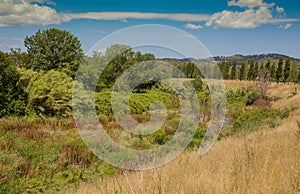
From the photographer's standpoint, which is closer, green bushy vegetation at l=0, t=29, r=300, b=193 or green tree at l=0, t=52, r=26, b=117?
green bushy vegetation at l=0, t=29, r=300, b=193

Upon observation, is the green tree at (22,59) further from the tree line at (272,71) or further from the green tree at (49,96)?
the tree line at (272,71)

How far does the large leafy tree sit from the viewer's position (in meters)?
28.4

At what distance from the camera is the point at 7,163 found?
7043mm

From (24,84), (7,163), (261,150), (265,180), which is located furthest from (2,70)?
(265,180)

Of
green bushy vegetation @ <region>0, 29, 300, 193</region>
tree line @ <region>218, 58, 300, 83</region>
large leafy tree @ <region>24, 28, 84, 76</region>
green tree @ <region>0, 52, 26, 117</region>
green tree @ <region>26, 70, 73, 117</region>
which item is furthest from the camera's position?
tree line @ <region>218, 58, 300, 83</region>

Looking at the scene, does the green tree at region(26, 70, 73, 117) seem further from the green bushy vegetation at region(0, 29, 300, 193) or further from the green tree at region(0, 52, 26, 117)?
the green tree at region(0, 52, 26, 117)

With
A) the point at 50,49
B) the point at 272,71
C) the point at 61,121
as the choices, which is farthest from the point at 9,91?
the point at 272,71

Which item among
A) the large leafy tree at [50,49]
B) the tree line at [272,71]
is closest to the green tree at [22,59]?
the large leafy tree at [50,49]

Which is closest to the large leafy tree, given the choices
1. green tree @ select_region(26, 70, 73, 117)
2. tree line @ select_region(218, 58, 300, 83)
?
green tree @ select_region(26, 70, 73, 117)

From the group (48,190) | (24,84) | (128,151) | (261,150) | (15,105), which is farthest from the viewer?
(24,84)

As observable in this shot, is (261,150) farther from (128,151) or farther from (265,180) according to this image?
(128,151)

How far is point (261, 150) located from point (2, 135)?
28.5 feet

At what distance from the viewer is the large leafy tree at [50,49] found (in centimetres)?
2841

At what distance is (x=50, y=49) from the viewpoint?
94.9 ft
